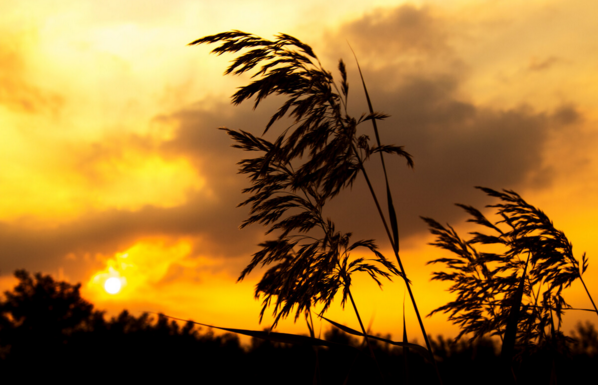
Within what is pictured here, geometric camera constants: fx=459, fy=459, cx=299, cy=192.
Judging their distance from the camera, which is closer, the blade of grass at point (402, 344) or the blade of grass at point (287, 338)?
the blade of grass at point (287, 338)

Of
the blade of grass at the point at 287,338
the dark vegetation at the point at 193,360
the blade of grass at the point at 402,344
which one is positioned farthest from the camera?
the dark vegetation at the point at 193,360

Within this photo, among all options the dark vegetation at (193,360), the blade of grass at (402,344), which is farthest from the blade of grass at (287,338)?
the dark vegetation at (193,360)

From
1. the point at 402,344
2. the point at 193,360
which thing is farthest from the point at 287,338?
the point at 193,360

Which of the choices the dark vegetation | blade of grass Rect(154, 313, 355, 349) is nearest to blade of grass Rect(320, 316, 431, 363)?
blade of grass Rect(154, 313, 355, 349)

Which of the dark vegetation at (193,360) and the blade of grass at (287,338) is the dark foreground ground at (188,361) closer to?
the dark vegetation at (193,360)

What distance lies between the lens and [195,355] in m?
15.0

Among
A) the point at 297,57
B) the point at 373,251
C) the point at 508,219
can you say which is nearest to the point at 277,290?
the point at 373,251

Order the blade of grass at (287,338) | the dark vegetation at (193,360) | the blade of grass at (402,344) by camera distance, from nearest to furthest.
→ the blade of grass at (287,338) → the blade of grass at (402,344) → the dark vegetation at (193,360)

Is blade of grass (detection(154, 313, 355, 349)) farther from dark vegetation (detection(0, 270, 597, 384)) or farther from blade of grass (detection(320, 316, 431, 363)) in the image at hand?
dark vegetation (detection(0, 270, 597, 384))

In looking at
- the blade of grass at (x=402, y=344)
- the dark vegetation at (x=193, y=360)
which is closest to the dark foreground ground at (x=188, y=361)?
the dark vegetation at (x=193, y=360)

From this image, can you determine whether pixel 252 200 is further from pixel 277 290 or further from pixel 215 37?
pixel 215 37

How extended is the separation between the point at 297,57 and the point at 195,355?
1379 cm

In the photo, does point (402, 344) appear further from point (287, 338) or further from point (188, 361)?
point (188, 361)

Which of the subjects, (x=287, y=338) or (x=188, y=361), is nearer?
(x=287, y=338)
